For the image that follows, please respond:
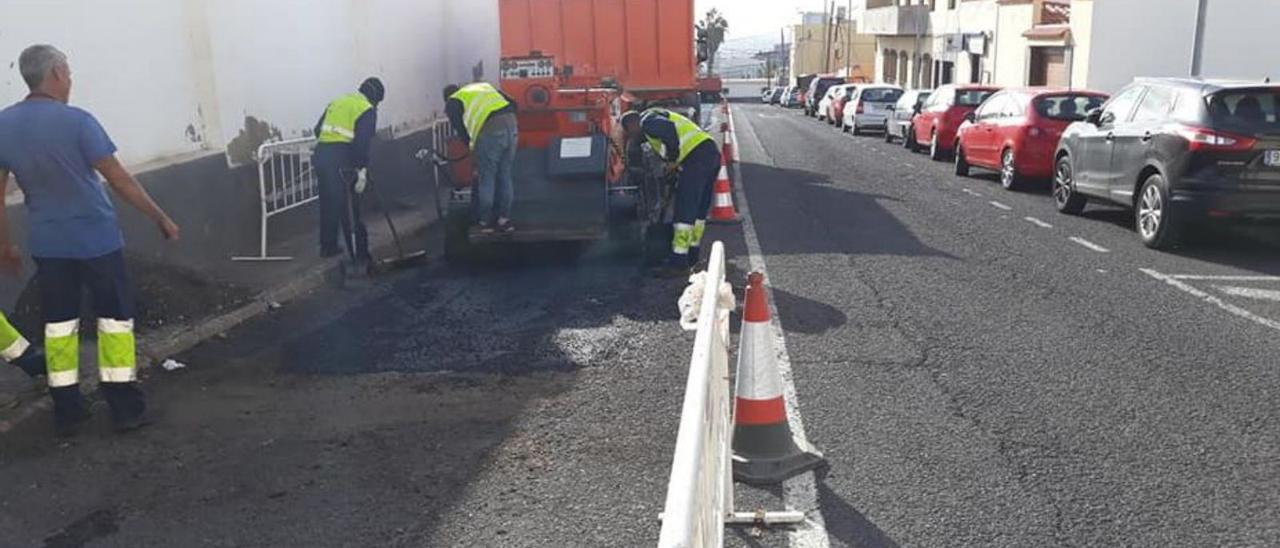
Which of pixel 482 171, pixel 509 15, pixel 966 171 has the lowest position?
pixel 966 171

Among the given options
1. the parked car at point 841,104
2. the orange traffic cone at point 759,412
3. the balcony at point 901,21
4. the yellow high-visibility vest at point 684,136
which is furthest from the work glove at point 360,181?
the balcony at point 901,21

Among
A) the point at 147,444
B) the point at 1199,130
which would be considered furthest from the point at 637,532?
the point at 1199,130

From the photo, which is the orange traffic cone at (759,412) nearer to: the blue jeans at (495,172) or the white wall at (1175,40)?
the blue jeans at (495,172)

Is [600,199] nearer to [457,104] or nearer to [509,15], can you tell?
[457,104]

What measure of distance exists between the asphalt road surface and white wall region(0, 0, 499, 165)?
82.9 inches

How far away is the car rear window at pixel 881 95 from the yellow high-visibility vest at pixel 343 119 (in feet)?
78.8

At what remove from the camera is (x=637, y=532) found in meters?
4.28

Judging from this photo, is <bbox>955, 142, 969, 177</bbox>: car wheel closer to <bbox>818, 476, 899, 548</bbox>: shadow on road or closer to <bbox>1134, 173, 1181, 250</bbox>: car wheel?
<bbox>1134, 173, 1181, 250</bbox>: car wheel

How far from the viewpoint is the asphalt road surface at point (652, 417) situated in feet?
14.5

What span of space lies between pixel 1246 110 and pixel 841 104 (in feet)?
86.2

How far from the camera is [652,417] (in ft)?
18.5

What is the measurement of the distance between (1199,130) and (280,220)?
880 cm

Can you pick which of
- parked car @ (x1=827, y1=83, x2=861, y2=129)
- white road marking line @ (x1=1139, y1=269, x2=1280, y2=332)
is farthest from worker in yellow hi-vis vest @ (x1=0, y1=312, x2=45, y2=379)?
parked car @ (x1=827, y1=83, x2=861, y2=129)

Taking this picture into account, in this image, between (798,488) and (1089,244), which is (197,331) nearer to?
(798,488)
